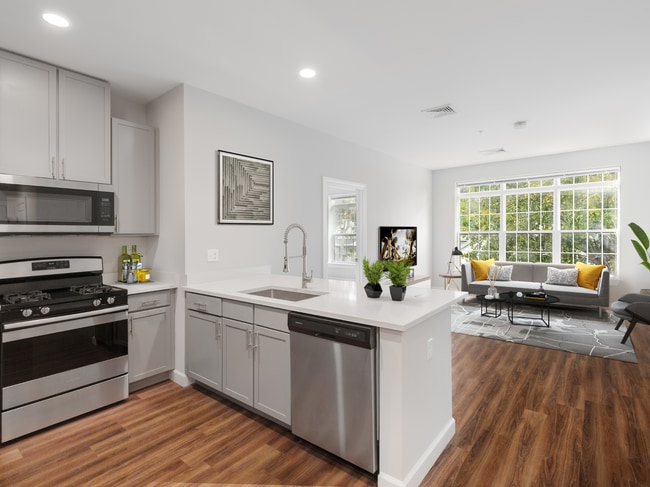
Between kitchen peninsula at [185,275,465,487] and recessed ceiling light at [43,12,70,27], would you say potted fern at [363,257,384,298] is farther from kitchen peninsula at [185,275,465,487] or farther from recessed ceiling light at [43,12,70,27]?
recessed ceiling light at [43,12,70,27]

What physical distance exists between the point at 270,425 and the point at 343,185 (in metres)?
3.48

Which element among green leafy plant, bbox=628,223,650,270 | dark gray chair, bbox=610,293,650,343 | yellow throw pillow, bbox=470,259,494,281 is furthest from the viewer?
yellow throw pillow, bbox=470,259,494,281

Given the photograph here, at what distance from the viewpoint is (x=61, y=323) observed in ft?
8.03

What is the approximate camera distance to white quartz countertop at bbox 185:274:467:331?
5.98 ft

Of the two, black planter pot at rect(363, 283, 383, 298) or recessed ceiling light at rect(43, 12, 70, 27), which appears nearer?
recessed ceiling light at rect(43, 12, 70, 27)

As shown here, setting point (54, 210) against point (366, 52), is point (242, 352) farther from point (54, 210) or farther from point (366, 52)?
point (366, 52)

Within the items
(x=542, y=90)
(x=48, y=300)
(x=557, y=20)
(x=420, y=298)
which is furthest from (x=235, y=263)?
(x=542, y=90)

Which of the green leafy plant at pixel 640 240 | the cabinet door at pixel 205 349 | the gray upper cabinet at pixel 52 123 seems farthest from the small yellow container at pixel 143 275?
the green leafy plant at pixel 640 240

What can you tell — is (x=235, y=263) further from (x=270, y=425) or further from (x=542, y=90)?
(x=542, y=90)

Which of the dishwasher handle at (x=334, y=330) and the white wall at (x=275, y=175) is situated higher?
the white wall at (x=275, y=175)

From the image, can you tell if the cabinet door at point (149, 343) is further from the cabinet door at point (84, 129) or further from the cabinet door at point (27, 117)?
the cabinet door at point (27, 117)

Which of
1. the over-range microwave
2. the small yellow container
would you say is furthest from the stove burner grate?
the small yellow container

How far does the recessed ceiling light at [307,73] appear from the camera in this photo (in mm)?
2938

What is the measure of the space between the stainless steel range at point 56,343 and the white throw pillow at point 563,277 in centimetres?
637
